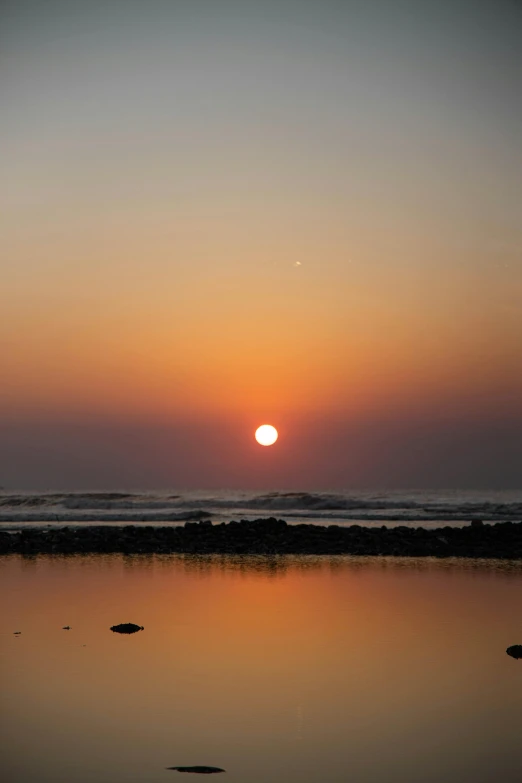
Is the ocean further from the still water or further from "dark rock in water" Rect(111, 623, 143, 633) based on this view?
"dark rock in water" Rect(111, 623, 143, 633)

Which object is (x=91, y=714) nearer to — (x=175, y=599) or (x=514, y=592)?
(x=175, y=599)

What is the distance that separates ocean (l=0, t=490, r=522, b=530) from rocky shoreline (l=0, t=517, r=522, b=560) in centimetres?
1252

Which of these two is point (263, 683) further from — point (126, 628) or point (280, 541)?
point (280, 541)

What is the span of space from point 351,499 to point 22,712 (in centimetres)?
4480

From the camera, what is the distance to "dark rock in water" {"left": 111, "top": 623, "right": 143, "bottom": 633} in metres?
10.1

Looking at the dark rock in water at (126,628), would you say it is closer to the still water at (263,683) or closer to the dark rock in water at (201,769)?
the still water at (263,683)

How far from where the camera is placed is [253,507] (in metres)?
52.3

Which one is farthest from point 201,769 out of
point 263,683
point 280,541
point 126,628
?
point 280,541

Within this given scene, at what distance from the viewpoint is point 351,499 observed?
51.0 meters

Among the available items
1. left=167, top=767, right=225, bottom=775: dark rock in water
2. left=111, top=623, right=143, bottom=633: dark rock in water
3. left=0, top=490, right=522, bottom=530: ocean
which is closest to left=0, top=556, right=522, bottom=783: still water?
left=167, top=767, right=225, bottom=775: dark rock in water

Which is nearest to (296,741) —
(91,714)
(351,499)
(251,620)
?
(91,714)

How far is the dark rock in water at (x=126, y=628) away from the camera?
1006 cm

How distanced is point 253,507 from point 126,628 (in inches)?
1669

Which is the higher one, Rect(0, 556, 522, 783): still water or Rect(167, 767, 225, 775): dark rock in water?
Rect(0, 556, 522, 783): still water
